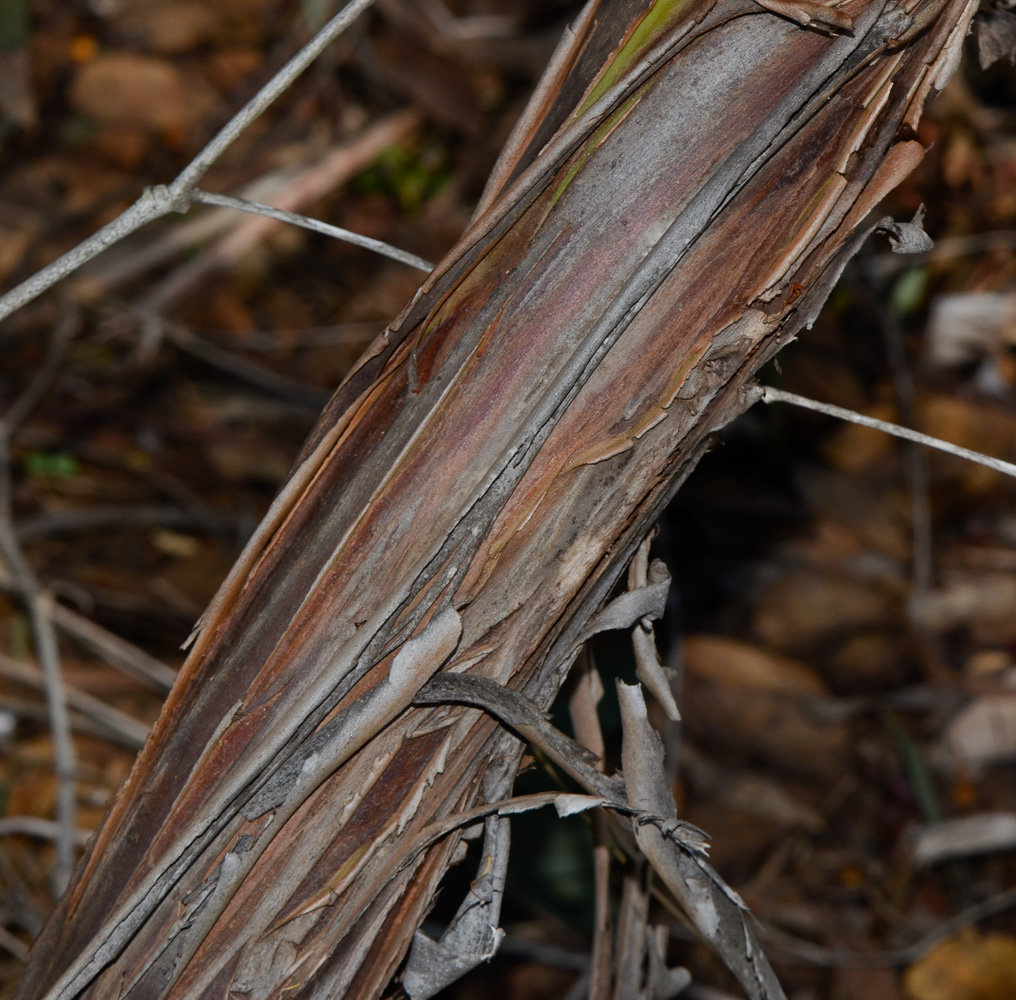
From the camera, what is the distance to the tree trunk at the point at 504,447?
0.55m

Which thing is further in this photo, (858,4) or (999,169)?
(999,169)

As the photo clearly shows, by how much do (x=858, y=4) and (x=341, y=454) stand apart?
1.34 feet

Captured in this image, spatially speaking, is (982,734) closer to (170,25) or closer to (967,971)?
(967,971)

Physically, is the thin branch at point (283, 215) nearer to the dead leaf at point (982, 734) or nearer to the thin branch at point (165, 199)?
the thin branch at point (165, 199)

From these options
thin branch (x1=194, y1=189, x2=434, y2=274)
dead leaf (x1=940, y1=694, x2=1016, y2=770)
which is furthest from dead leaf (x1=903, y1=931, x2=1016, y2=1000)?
thin branch (x1=194, y1=189, x2=434, y2=274)

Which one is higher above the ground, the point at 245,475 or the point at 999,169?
the point at 999,169

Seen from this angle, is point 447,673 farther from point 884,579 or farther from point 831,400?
point 831,400

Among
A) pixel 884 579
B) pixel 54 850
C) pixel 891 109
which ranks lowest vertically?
pixel 54 850

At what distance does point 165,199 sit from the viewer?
0.62 metres

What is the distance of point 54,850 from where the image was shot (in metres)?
1.29

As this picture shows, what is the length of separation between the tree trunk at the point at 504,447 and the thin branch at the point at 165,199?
0.46 feet

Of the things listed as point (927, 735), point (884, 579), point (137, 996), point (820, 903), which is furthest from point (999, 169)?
point (137, 996)

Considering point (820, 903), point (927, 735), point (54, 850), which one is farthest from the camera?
point (927, 735)

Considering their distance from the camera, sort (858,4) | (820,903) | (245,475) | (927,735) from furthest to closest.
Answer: (245,475), (927,735), (820,903), (858,4)
